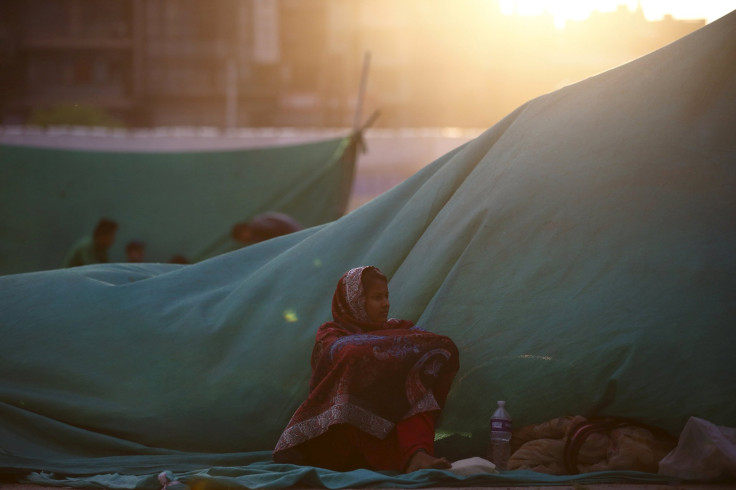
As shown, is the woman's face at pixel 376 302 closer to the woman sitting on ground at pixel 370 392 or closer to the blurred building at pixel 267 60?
the woman sitting on ground at pixel 370 392

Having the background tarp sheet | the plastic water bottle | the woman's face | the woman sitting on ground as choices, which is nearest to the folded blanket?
the plastic water bottle

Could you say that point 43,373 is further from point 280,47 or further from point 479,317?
point 280,47

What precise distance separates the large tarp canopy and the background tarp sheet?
18.2 ft

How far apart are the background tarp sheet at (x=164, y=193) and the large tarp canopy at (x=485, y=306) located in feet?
18.2

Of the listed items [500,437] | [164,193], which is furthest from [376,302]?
[164,193]

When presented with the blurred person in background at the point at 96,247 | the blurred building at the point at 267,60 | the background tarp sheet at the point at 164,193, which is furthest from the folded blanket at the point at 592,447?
the blurred building at the point at 267,60

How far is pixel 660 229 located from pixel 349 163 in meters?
6.74

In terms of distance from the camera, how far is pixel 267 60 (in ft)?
125

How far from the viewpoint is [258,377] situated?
4172mm

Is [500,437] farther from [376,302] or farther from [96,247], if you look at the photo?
[96,247]

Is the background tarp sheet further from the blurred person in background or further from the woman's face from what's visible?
the woman's face

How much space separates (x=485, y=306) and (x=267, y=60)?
34.9 meters

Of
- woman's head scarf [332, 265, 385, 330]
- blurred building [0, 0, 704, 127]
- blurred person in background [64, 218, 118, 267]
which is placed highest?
blurred building [0, 0, 704, 127]

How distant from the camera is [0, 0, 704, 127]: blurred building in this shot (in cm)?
3756
